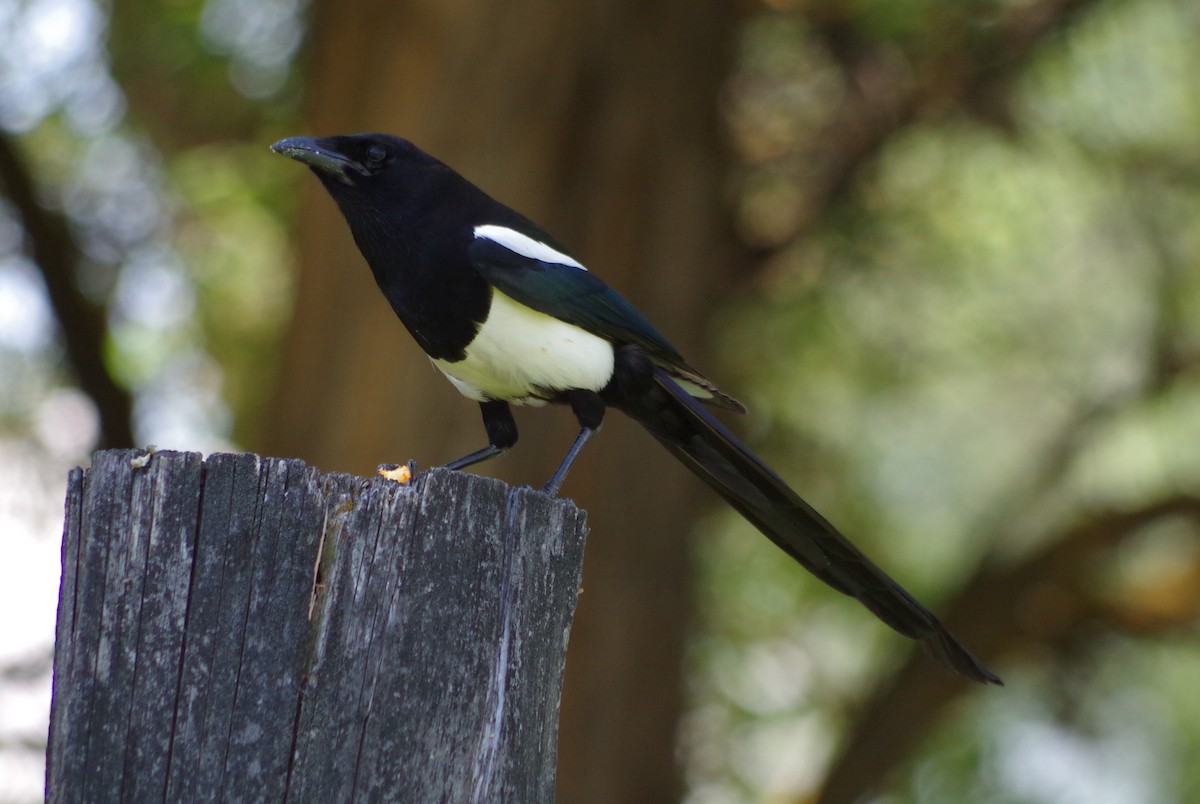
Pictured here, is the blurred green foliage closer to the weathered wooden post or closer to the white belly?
the white belly

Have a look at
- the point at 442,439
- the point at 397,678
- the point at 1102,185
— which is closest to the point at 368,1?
the point at 442,439

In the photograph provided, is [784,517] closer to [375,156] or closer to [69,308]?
[375,156]

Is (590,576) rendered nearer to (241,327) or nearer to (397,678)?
(241,327)

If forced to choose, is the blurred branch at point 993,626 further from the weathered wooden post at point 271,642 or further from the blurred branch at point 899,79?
the weathered wooden post at point 271,642

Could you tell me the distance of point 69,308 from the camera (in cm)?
448

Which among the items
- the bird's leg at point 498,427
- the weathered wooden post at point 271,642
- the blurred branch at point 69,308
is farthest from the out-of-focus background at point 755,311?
the weathered wooden post at point 271,642

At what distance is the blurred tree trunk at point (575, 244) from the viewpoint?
4.42 m

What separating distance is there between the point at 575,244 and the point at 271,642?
3445 mm

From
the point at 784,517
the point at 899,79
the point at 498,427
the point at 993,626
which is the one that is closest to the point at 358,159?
the point at 498,427

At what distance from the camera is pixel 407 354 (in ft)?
14.4

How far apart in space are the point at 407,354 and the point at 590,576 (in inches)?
43.9

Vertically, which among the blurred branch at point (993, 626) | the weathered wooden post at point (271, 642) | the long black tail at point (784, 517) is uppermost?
the weathered wooden post at point (271, 642)

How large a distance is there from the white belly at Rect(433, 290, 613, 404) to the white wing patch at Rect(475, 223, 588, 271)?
0.10 meters

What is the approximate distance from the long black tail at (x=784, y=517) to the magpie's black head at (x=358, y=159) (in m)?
0.65
